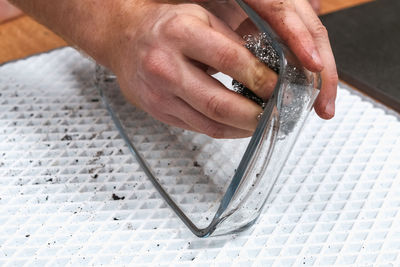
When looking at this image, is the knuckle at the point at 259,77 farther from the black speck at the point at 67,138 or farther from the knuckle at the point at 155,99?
the black speck at the point at 67,138

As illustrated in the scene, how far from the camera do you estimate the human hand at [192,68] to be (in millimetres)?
387

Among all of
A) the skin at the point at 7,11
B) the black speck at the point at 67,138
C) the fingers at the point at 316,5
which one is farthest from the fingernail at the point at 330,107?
the skin at the point at 7,11

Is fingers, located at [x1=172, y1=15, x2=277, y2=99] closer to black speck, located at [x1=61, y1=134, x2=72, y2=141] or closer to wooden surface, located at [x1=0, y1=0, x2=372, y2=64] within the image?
black speck, located at [x1=61, y1=134, x2=72, y2=141]

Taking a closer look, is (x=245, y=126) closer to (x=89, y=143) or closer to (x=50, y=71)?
(x=89, y=143)

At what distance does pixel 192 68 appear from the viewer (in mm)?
405

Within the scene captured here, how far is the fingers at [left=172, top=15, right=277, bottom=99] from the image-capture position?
1.26 ft

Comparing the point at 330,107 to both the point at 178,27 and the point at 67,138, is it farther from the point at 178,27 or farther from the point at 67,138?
the point at 67,138

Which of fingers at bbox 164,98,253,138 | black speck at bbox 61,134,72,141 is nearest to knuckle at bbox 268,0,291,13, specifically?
fingers at bbox 164,98,253,138

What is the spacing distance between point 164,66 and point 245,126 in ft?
0.27

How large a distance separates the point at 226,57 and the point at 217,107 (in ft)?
0.13

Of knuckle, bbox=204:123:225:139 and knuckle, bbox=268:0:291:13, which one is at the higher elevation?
knuckle, bbox=268:0:291:13

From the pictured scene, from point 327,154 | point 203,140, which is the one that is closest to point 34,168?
point 203,140

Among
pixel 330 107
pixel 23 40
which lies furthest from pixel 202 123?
pixel 23 40

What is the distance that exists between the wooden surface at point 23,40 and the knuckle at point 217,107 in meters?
0.42
